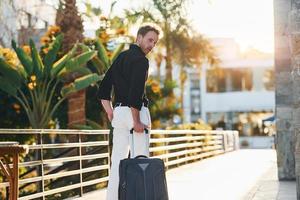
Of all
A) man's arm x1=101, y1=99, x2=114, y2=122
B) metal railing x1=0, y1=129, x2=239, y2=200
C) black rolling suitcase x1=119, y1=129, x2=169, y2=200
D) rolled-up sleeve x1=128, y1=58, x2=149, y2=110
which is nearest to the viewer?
black rolling suitcase x1=119, y1=129, x2=169, y2=200

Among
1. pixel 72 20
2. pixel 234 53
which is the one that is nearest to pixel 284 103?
pixel 72 20

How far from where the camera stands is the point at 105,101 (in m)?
5.52

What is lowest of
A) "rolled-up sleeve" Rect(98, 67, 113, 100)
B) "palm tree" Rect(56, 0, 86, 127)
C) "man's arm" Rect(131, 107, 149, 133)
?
"man's arm" Rect(131, 107, 149, 133)

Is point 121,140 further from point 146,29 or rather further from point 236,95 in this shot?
point 236,95

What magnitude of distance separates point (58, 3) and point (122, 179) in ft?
49.3

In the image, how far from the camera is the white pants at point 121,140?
527cm

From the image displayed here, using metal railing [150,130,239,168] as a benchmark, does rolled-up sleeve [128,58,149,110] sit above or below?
above

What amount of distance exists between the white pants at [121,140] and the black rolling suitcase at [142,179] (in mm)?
391

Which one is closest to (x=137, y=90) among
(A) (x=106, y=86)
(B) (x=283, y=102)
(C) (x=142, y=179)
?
(A) (x=106, y=86)

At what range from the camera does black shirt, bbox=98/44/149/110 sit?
5.20 m

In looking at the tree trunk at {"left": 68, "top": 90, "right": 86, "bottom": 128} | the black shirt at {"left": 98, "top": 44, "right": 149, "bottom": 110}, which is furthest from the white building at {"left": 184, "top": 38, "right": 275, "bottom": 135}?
the black shirt at {"left": 98, "top": 44, "right": 149, "bottom": 110}

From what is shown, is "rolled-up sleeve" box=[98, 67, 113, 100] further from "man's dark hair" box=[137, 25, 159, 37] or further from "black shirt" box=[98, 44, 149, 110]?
"man's dark hair" box=[137, 25, 159, 37]

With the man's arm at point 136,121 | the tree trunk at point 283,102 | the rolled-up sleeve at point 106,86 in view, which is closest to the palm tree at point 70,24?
the tree trunk at point 283,102

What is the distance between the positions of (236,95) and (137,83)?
55.7 m
